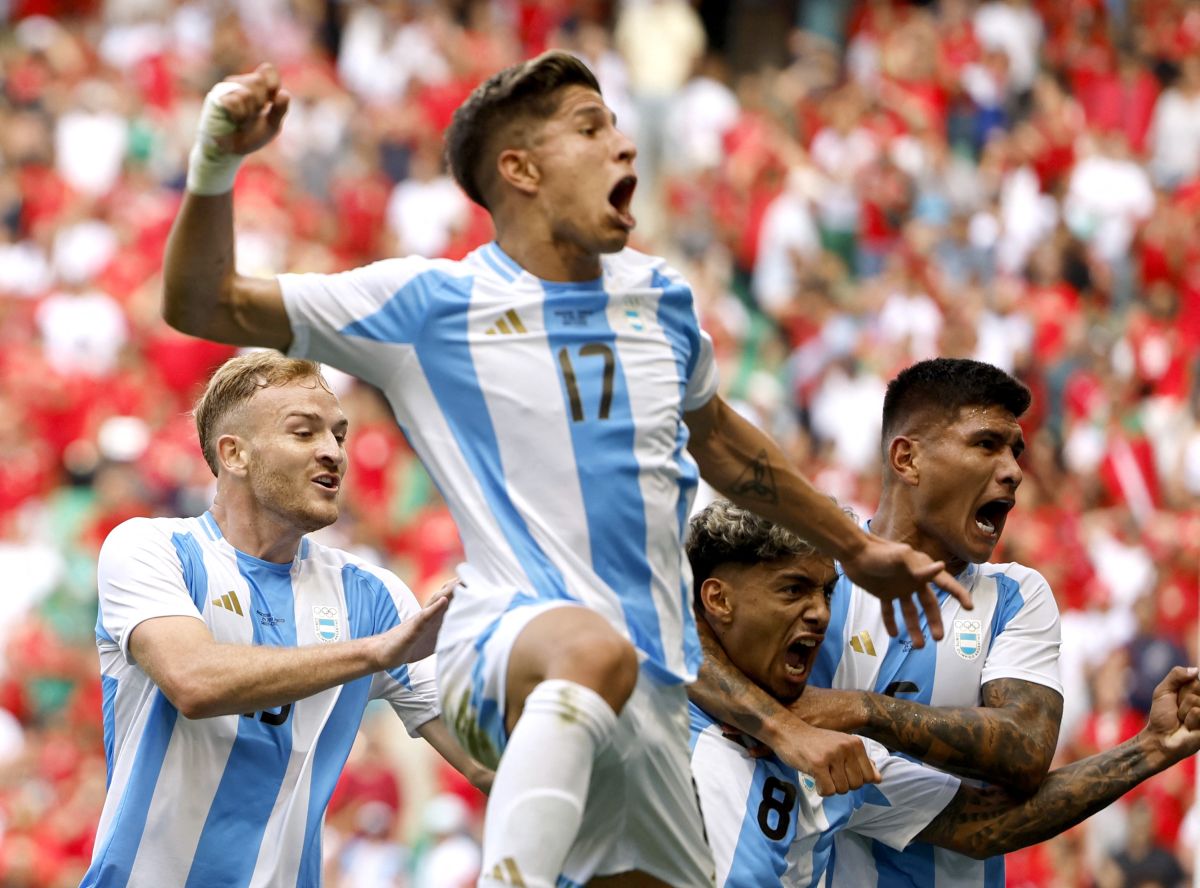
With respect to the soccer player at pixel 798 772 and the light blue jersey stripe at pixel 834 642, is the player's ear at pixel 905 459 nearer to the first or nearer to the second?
the light blue jersey stripe at pixel 834 642

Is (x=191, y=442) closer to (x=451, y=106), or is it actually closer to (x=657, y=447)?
(x=451, y=106)

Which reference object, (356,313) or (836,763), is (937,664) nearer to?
(836,763)

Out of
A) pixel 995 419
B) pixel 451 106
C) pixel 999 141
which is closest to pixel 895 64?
pixel 999 141

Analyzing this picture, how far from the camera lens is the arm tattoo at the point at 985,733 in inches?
208

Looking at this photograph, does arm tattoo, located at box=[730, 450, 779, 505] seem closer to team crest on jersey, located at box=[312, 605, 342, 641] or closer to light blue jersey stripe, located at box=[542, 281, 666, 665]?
light blue jersey stripe, located at box=[542, 281, 666, 665]

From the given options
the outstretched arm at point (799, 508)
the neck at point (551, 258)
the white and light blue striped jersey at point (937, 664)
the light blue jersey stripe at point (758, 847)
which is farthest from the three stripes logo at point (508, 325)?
the white and light blue striped jersey at point (937, 664)

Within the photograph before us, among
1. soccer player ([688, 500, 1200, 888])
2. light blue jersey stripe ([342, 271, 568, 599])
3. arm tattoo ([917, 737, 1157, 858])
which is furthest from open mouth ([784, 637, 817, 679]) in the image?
light blue jersey stripe ([342, 271, 568, 599])

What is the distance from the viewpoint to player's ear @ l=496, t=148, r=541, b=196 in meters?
4.58

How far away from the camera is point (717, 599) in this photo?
5465 mm

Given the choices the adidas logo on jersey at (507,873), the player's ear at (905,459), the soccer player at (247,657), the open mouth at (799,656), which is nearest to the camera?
the adidas logo on jersey at (507,873)

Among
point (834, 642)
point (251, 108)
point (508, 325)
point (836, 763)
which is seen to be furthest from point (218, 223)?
point (834, 642)

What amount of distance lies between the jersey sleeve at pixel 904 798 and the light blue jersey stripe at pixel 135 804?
2055 millimetres

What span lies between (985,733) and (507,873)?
6.67 ft

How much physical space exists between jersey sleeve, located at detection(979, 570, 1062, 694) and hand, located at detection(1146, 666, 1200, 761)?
304 millimetres
